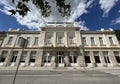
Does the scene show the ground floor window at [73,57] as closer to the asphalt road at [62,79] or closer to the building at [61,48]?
the building at [61,48]

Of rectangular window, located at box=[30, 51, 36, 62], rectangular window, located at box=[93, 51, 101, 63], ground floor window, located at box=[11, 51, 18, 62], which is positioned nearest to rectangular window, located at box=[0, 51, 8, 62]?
ground floor window, located at box=[11, 51, 18, 62]

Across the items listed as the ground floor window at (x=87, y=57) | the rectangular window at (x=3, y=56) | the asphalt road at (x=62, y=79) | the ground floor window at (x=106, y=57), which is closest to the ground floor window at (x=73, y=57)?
the ground floor window at (x=87, y=57)

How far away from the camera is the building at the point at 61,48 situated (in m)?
19.3

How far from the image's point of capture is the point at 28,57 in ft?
65.3

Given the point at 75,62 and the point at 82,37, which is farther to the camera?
the point at 82,37

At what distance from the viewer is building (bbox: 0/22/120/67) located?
760 inches

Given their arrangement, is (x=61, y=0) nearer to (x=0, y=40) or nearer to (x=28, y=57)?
(x=28, y=57)

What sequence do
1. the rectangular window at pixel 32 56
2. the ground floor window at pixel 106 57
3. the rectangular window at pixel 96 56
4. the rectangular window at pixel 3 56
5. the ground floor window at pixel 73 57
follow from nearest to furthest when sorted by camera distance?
the ground floor window at pixel 73 57 < the ground floor window at pixel 106 57 < the rectangular window at pixel 96 56 < the rectangular window at pixel 3 56 < the rectangular window at pixel 32 56

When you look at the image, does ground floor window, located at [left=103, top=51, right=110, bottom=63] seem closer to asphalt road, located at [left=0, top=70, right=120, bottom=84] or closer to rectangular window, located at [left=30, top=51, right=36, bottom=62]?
asphalt road, located at [left=0, top=70, right=120, bottom=84]

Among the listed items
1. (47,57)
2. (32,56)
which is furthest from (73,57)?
(32,56)

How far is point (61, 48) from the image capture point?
20203 mm

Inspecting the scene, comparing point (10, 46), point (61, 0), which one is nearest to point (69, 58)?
point (10, 46)

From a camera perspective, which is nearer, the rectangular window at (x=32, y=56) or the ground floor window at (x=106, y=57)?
the ground floor window at (x=106, y=57)

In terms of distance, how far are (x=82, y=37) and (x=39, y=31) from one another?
31.5 feet
